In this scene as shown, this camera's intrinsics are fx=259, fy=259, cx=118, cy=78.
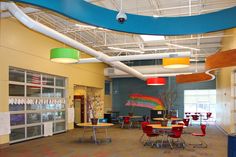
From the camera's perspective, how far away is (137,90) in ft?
64.7

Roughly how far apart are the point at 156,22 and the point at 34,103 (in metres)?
6.94

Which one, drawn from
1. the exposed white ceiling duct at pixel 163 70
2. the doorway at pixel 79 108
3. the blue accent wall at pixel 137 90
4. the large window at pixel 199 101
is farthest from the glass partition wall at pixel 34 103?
the large window at pixel 199 101

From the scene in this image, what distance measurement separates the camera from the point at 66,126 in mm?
12742

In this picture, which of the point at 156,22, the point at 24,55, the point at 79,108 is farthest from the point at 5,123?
the point at 79,108

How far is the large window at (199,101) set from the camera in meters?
19.8

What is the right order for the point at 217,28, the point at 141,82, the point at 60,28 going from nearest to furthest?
the point at 217,28, the point at 60,28, the point at 141,82

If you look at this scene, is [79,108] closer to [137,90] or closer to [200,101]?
[137,90]

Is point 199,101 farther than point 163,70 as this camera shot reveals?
Yes

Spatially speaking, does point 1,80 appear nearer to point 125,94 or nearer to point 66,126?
point 66,126

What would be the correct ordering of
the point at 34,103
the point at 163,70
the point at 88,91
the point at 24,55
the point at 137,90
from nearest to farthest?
the point at 24,55
the point at 34,103
the point at 163,70
the point at 88,91
the point at 137,90

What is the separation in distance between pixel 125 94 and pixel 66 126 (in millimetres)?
7937

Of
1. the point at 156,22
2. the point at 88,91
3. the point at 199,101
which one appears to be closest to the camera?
the point at 156,22

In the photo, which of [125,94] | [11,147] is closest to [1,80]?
[11,147]

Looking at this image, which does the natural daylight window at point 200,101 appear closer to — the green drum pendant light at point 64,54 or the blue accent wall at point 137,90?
the blue accent wall at point 137,90
